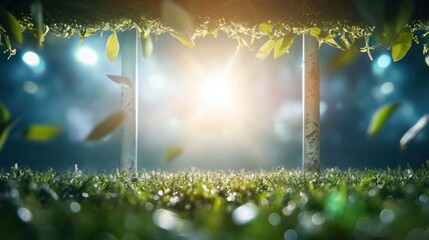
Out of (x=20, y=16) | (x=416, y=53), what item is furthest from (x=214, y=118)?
(x=416, y=53)

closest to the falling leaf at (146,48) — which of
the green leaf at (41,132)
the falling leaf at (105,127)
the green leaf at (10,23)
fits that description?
the green leaf at (10,23)

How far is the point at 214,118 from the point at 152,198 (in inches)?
31.5

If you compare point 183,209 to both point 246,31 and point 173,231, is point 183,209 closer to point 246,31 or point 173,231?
point 173,231

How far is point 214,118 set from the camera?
1956 mm

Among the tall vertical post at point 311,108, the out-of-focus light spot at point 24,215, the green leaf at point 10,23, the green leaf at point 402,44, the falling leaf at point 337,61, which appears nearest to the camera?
the out-of-focus light spot at point 24,215

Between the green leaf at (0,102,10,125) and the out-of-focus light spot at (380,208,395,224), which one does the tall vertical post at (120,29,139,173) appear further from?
the out-of-focus light spot at (380,208,395,224)

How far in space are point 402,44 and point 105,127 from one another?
1.83m

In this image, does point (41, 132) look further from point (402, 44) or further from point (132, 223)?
point (402, 44)

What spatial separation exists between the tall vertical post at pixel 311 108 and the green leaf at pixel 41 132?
5.13m

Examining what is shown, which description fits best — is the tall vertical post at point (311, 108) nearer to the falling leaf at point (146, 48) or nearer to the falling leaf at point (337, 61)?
the falling leaf at point (146, 48)

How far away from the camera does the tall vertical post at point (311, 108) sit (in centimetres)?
637

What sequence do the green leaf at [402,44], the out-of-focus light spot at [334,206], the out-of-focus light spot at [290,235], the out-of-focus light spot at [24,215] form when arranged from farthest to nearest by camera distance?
the green leaf at [402,44] → the out-of-focus light spot at [334,206] → the out-of-focus light spot at [24,215] → the out-of-focus light spot at [290,235]

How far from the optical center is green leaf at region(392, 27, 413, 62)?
2791 millimetres

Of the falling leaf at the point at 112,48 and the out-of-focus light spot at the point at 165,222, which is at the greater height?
the falling leaf at the point at 112,48
